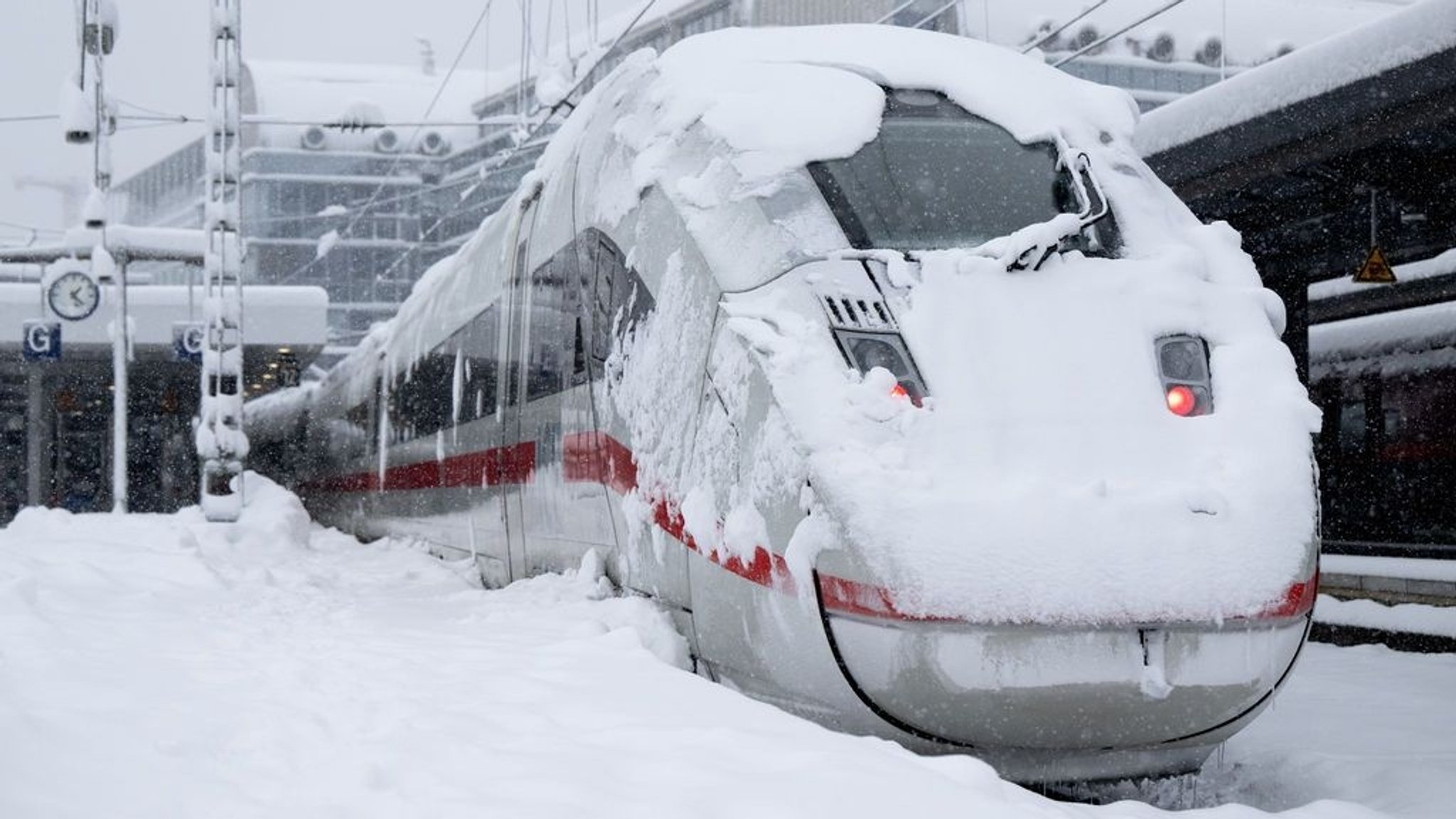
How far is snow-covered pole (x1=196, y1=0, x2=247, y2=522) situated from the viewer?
488 inches

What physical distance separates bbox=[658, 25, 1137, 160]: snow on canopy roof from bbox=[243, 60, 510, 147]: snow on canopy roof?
208ft

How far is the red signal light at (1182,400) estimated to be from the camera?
4.25m

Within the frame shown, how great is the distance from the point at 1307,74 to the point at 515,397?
4.75 m

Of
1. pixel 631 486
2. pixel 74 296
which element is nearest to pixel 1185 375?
pixel 631 486

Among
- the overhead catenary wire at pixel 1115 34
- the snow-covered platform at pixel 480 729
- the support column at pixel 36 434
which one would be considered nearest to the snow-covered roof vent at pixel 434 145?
the support column at pixel 36 434

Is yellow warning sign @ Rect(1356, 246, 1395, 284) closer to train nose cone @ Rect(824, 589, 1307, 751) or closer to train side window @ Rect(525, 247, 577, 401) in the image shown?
train side window @ Rect(525, 247, 577, 401)

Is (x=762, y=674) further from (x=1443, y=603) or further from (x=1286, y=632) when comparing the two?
(x=1443, y=603)

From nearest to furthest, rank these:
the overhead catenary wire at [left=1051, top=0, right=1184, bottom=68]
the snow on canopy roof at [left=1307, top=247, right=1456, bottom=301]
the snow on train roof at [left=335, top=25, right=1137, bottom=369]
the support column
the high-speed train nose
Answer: the high-speed train nose
the snow on train roof at [left=335, top=25, right=1137, bottom=369]
the overhead catenary wire at [left=1051, top=0, right=1184, bottom=68]
the snow on canopy roof at [left=1307, top=247, right=1456, bottom=301]
the support column

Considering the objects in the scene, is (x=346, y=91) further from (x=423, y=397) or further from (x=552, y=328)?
(x=552, y=328)

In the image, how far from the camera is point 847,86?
5191 mm

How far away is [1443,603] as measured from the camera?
29.5 feet

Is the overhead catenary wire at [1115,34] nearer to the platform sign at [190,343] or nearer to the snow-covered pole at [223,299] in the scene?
the snow-covered pole at [223,299]

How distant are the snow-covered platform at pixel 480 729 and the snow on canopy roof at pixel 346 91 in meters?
63.4

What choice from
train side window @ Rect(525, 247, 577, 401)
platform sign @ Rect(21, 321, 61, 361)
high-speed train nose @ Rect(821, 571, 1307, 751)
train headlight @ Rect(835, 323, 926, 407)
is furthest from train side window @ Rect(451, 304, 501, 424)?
platform sign @ Rect(21, 321, 61, 361)
